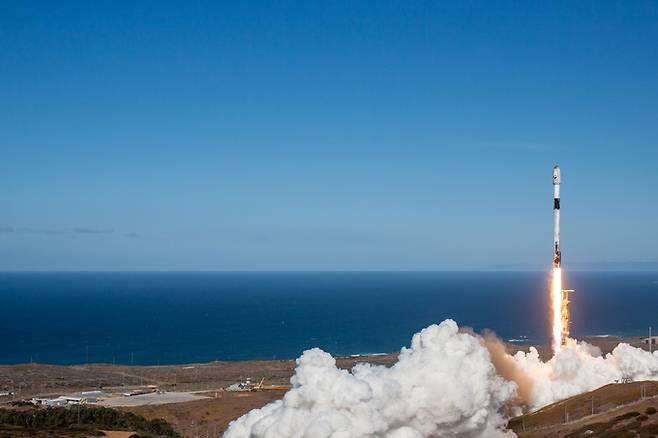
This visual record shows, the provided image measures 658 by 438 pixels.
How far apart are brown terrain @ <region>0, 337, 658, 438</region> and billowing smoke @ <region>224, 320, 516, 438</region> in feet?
24.6

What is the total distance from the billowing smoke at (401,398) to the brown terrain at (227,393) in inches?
295

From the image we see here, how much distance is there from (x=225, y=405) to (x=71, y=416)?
19.2 metres

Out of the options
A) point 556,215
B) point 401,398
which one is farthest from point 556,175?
point 401,398

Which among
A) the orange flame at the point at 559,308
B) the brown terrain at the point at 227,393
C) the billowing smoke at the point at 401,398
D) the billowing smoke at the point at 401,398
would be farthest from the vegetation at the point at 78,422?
the orange flame at the point at 559,308

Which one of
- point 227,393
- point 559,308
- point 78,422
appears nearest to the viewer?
point 78,422

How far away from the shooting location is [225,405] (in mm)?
84625

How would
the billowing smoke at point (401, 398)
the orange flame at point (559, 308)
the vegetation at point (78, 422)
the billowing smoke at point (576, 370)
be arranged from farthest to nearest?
the orange flame at point (559, 308), the billowing smoke at point (576, 370), the vegetation at point (78, 422), the billowing smoke at point (401, 398)

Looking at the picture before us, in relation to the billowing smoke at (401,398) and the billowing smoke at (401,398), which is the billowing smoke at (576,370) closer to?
the billowing smoke at (401,398)

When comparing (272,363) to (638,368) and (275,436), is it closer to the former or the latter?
(638,368)

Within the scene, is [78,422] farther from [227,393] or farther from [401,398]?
[401,398]

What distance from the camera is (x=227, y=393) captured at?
98.3m

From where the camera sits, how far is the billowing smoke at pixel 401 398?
4850 cm

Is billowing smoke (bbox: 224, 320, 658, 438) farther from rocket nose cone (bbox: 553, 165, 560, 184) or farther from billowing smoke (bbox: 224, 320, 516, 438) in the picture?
rocket nose cone (bbox: 553, 165, 560, 184)

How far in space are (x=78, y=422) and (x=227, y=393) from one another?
1226 inches
